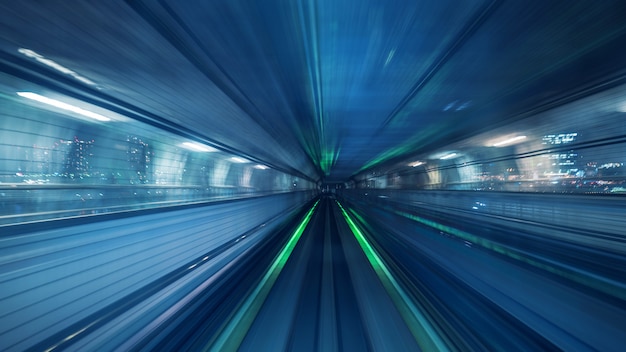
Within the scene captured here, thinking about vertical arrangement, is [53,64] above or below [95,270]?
above

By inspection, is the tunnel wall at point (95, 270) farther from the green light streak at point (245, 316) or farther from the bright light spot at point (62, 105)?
the bright light spot at point (62, 105)

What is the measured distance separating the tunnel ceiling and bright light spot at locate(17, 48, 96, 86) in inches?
1.4

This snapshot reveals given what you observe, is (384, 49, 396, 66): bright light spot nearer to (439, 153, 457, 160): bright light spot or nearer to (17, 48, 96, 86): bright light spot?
(17, 48, 96, 86): bright light spot

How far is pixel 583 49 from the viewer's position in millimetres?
4047

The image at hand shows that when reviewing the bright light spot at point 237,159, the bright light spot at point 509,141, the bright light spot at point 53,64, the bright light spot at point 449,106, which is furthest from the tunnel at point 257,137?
the bright light spot at point 237,159

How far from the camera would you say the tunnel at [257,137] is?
2668 mm

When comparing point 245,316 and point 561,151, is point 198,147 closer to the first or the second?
point 245,316

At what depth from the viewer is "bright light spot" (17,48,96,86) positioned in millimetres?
2240

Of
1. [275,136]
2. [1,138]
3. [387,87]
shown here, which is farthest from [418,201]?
[1,138]

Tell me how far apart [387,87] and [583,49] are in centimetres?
299

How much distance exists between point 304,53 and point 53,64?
2933mm

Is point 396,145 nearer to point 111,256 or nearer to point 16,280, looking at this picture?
point 111,256

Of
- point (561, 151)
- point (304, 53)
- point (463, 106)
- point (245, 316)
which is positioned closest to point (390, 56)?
point (304, 53)

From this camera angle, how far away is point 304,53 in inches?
161
